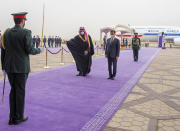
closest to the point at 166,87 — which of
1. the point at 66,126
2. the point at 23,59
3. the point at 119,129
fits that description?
the point at 119,129

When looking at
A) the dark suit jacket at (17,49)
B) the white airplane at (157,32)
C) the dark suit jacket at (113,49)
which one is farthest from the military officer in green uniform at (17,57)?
the white airplane at (157,32)

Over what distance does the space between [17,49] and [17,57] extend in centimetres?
12

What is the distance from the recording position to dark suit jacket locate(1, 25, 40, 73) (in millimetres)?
2846

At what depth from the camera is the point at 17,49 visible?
2.88m

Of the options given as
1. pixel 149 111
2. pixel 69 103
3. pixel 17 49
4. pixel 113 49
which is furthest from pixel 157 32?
pixel 17 49

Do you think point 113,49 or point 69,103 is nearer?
point 69,103

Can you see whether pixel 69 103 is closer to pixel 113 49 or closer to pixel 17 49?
pixel 17 49

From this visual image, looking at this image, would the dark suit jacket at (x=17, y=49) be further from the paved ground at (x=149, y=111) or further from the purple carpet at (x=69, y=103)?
the paved ground at (x=149, y=111)

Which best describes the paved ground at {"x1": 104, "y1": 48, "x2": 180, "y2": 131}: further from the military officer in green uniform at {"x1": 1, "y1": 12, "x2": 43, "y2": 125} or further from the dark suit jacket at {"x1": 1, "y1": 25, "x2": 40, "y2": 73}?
the dark suit jacket at {"x1": 1, "y1": 25, "x2": 40, "y2": 73}

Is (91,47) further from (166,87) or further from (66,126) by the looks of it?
(66,126)

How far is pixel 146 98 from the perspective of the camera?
4.62m

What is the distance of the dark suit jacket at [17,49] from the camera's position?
2846 mm

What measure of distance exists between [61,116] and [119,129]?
3.33 feet

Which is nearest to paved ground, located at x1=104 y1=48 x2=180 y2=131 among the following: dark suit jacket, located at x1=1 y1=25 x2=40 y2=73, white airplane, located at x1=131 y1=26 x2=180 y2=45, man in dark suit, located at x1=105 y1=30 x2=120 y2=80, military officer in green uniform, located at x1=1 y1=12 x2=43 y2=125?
man in dark suit, located at x1=105 y1=30 x2=120 y2=80
